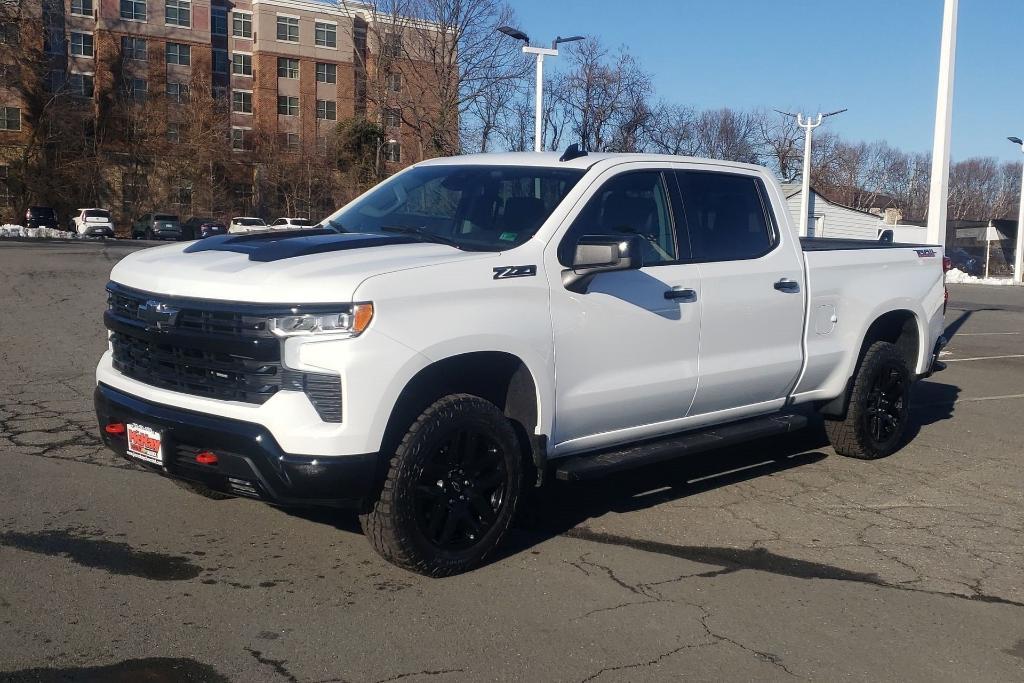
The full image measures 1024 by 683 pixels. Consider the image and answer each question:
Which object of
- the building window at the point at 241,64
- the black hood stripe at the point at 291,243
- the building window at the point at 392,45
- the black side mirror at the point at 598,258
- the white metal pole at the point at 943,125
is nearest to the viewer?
the black hood stripe at the point at 291,243

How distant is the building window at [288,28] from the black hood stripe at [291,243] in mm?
70640

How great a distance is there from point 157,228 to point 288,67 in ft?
73.5

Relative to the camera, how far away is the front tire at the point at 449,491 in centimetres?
481

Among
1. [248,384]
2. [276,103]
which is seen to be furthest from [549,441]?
[276,103]

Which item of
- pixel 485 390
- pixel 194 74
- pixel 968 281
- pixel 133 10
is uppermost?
pixel 133 10

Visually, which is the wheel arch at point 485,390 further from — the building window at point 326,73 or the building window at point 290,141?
the building window at point 326,73

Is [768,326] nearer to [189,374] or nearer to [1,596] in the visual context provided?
[189,374]

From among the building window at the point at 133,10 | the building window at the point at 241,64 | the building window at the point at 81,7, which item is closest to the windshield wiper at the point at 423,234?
the building window at the point at 81,7

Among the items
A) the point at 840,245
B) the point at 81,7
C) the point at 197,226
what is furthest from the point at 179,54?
the point at 840,245

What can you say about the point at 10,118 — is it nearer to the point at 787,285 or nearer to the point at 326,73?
the point at 326,73

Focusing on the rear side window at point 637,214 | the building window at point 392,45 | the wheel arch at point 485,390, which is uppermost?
the building window at point 392,45

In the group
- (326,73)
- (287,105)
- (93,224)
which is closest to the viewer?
(93,224)

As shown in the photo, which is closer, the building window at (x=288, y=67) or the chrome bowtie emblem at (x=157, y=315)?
the chrome bowtie emblem at (x=157, y=315)

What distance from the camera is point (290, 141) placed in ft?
230
